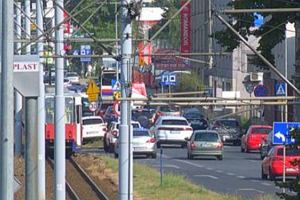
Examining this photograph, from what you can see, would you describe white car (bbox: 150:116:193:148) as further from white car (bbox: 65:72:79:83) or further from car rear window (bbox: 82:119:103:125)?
white car (bbox: 65:72:79:83)

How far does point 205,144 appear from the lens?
2210 inches

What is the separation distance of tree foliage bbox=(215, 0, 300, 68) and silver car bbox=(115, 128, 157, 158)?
31.9 m

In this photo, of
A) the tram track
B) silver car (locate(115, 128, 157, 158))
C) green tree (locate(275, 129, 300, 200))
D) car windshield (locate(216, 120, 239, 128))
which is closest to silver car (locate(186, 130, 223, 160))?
silver car (locate(115, 128, 157, 158))

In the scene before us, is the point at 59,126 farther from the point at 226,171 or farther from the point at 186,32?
the point at 226,171

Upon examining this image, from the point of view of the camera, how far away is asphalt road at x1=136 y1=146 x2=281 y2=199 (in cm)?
3984

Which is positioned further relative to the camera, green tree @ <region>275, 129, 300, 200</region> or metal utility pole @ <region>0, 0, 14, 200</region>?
green tree @ <region>275, 129, 300, 200</region>

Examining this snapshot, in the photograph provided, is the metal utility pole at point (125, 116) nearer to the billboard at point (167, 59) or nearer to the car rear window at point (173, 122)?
the billboard at point (167, 59)

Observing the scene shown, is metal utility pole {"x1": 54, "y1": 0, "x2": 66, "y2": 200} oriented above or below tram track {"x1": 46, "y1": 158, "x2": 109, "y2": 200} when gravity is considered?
above

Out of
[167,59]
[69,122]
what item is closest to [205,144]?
[69,122]

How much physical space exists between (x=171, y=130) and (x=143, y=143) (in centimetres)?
936

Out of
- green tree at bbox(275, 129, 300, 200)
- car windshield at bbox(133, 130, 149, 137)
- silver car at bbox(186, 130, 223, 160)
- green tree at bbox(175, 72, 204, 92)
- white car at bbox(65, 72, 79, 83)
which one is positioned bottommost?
silver car at bbox(186, 130, 223, 160)

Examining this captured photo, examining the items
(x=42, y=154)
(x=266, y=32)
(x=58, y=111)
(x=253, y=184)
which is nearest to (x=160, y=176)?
(x=253, y=184)

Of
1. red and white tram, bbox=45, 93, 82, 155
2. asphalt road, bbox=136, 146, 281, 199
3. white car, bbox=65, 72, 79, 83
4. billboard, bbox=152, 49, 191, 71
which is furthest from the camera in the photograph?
white car, bbox=65, 72, 79, 83

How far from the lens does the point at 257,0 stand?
2105cm
